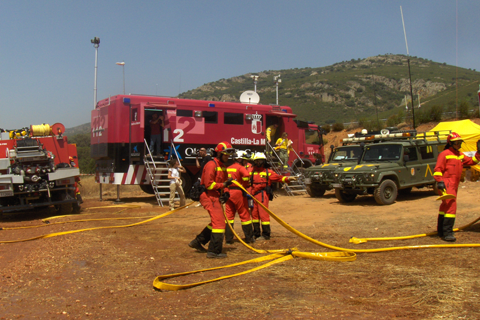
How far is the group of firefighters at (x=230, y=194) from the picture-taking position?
680 centimetres

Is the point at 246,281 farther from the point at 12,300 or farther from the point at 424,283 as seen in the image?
the point at 12,300

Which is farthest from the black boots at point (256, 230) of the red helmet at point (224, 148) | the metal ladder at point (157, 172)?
the metal ladder at point (157, 172)

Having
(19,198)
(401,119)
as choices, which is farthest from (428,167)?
Result: (401,119)

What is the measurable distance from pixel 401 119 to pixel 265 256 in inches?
1224

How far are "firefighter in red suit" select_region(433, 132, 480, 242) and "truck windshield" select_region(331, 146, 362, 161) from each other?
712 centimetres

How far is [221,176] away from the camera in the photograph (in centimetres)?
706

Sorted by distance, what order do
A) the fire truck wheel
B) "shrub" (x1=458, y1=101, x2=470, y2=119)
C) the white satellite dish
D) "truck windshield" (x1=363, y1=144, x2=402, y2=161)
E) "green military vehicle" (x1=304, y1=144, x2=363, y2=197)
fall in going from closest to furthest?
the fire truck wheel → "truck windshield" (x1=363, y1=144, x2=402, y2=161) → "green military vehicle" (x1=304, y1=144, x2=363, y2=197) → the white satellite dish → "shrub" (x1=458, y1=101, x2=470, y2=119)

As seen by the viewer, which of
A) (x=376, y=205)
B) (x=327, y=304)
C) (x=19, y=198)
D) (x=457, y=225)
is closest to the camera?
(x=327, y=304)

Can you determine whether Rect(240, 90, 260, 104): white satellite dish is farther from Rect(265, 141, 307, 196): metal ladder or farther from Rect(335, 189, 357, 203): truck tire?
Rect(335, 189, 357, 203): truck tire

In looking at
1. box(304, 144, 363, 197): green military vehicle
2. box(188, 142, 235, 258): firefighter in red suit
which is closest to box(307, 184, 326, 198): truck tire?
box(304, 144, 363, 197): green military vehicle

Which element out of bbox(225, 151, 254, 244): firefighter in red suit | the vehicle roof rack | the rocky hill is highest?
the rocky hill

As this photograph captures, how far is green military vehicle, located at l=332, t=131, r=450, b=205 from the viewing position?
1225cm

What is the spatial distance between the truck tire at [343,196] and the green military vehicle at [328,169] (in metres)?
0.62

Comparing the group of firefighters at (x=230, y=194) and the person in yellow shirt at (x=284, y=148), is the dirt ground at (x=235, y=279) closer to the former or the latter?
the group of firefighters at (x=230, y=194)
